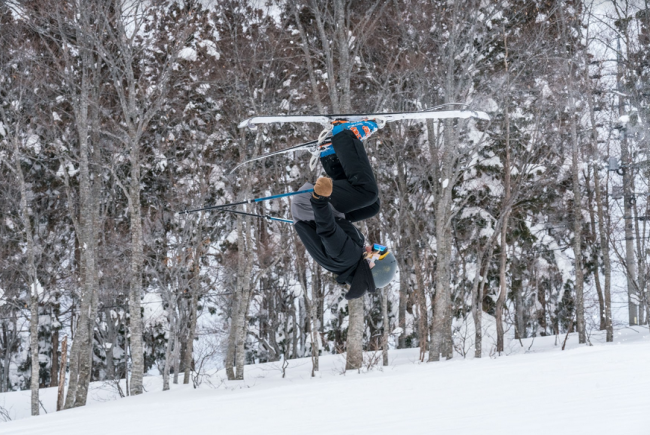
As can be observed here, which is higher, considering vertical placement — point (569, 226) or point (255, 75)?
point (255, 75)

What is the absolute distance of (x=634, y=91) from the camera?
17.2 meters

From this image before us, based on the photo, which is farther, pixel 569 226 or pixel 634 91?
pixel 569 226

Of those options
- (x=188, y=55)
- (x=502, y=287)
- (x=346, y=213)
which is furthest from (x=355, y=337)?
(x=188, y=55)

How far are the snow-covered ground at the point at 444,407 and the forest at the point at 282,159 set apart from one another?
5635mm

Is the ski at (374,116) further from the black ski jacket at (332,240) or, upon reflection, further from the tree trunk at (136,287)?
the tree trunk at (136,287)

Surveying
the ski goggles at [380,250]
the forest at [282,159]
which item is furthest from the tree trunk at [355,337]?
the ski goggles at [380,250]

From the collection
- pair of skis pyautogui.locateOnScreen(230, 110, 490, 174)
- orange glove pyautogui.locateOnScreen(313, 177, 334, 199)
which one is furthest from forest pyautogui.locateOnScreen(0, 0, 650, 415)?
orange glove pyautogui.locateOnScreen(313, 177, 334, 199)

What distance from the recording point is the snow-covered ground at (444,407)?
3760 mm

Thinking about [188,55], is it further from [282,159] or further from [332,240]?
[332,240]

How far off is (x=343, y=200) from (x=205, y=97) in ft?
48.4

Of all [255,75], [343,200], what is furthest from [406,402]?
[255,75]

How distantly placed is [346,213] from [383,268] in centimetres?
55

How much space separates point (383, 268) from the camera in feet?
14.4

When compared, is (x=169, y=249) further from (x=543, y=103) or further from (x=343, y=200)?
(x=343, y=200)
